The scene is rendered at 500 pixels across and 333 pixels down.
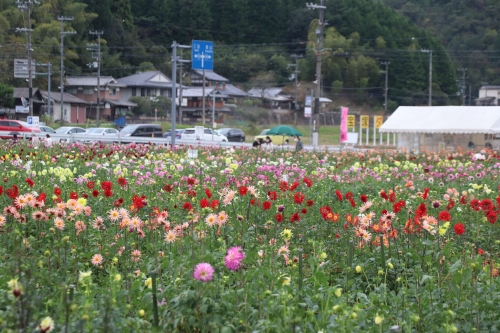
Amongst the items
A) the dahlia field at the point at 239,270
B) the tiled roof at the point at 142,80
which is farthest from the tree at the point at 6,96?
the dahlia field at the point at 239,270

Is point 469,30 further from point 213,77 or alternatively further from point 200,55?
point 200,55

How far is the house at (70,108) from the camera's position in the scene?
53281 mm

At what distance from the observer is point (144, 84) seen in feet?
192

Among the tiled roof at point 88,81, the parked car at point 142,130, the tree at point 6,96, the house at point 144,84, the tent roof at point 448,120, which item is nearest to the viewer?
the tent roof at point 448,120

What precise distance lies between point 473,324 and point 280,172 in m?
6.28

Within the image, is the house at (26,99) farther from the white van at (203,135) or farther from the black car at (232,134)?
the white van at (203,135)

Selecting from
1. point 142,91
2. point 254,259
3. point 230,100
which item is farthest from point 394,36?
point 254,259

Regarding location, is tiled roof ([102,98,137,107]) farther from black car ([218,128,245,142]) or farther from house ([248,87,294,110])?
black car ([218,128,245,142])

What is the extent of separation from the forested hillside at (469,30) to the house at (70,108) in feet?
127

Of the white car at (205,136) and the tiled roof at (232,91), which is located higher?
the tiled roof at (232,91)

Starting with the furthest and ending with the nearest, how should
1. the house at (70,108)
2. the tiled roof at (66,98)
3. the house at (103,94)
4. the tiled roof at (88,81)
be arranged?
the house at (103,94), the tiled roof at (88,81), the house at (70,108), the tiled roof at (66,98)

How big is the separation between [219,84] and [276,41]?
396 inches

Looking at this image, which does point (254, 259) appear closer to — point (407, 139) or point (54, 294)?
point (54, 294)

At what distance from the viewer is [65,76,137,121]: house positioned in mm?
56250
